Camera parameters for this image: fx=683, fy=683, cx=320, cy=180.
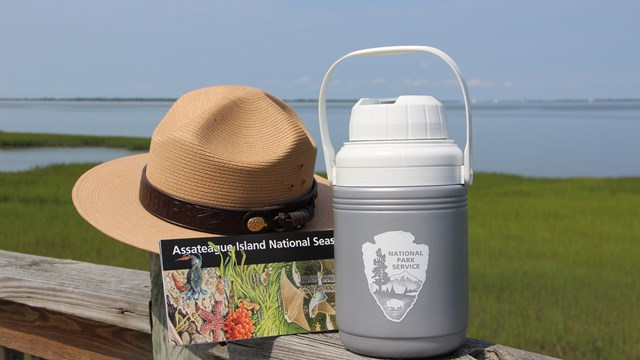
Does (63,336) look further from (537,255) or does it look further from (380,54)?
(537,255)

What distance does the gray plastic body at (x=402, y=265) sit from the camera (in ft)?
4.58

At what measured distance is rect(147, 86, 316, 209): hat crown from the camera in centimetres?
169

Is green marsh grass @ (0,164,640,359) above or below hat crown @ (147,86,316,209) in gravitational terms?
below

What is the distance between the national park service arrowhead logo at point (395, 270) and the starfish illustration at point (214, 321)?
0.43 m

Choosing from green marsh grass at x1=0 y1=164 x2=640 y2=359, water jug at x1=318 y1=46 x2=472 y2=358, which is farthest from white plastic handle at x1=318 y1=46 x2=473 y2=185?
green marsh grass at x1=0 y1=164 x2=640 y2=359

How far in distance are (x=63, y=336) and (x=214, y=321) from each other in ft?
4.64

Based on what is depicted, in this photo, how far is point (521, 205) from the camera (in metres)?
10.4

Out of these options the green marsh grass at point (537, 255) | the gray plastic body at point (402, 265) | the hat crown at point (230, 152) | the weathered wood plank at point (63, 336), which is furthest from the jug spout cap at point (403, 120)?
the green marsh grass at point (537, 255)

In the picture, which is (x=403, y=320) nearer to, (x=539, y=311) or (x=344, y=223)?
(x=344, y=223)

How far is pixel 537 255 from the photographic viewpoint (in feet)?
24.0

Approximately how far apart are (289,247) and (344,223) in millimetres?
282

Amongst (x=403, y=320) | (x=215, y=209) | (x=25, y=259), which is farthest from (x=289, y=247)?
(x=25, y=259)

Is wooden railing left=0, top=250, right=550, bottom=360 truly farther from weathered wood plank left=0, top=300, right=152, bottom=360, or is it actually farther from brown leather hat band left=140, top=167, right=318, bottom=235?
brown leather hat band left=140, top=167, right=318, bottom=235

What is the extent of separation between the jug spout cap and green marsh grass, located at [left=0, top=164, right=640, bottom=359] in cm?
361
